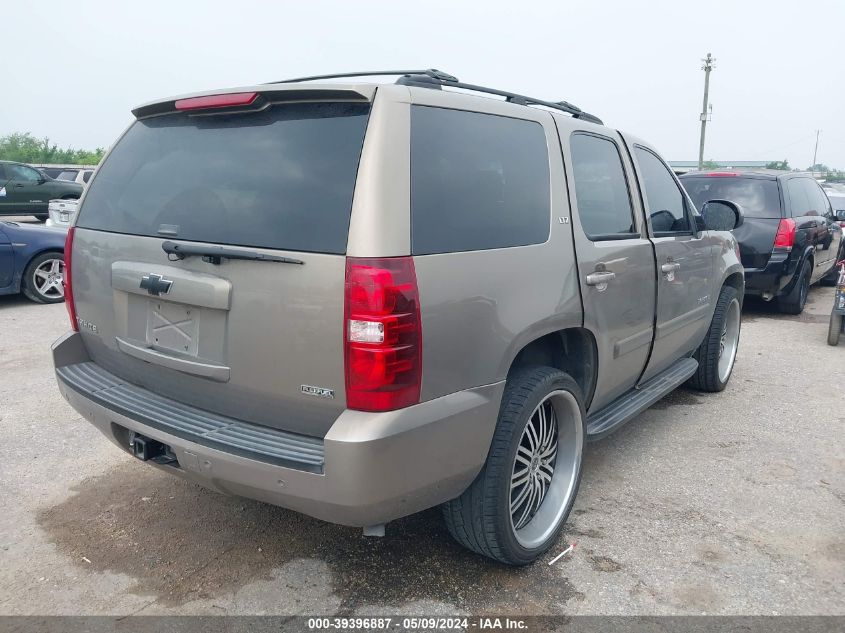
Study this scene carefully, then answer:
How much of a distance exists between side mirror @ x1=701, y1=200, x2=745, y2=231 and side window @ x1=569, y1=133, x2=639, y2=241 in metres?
1.28

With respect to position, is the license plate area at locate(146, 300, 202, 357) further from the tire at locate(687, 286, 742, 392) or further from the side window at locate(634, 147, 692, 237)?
→ the tire at locate(687, 286, 742, 392)

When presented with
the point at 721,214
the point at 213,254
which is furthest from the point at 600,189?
the point at 213,254

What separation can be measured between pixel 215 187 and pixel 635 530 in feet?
8.00

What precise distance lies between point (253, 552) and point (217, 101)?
75.0 inches

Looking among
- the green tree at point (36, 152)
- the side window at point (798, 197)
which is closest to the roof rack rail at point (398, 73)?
the side window at point (798, 197)

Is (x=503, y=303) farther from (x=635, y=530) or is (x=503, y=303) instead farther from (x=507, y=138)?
(x=635, y=530)

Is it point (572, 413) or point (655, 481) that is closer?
point (572, 413)

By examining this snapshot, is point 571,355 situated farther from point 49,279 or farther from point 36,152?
point 36,152

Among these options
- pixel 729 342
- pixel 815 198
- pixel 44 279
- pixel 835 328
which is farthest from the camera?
pixel 815 198

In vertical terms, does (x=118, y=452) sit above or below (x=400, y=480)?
below

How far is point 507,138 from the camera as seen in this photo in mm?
2891

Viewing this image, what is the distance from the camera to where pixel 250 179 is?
2473 mm

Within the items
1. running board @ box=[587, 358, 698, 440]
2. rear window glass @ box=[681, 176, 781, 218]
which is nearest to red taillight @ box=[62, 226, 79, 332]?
running board @ box=[587, 358, 698, 440]

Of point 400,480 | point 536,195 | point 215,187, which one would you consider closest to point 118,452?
point 215,187
